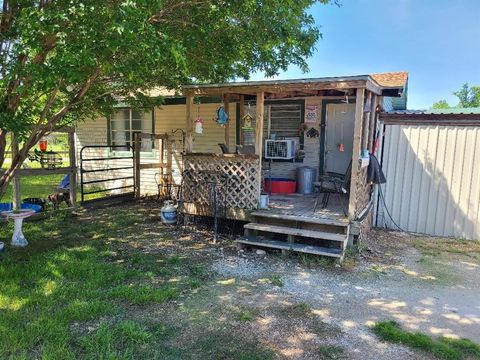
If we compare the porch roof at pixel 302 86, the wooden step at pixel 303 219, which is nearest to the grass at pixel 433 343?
the wooden step at pixel 303 219

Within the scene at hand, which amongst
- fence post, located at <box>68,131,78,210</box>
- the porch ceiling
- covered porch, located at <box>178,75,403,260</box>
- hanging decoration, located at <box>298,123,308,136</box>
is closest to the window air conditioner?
covered porch, located at <box>178,75,403,260</box>

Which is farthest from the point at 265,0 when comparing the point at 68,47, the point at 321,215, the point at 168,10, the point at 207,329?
the point at 207,329

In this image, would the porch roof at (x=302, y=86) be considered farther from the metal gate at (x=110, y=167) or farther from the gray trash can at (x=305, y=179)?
the metal gate at (x=110, y=167)

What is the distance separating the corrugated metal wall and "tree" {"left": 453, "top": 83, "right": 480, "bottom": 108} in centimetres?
3467

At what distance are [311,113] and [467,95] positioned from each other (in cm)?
3765

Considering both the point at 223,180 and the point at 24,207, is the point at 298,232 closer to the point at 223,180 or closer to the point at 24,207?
the point at 223,180

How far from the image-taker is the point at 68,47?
364cm

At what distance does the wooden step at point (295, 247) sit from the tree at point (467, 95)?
37810 mm

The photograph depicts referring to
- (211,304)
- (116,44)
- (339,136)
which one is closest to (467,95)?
Answer: (339,136)

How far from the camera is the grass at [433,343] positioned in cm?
299

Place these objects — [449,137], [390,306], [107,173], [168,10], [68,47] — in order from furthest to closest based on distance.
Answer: [107,173], [449,137], [168,10], [390,306], [68,47]

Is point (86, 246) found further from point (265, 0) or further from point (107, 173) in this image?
point (107, 173)

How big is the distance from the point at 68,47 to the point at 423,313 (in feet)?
15.0

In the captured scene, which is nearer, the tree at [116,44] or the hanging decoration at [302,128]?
the tree at [116,44]
